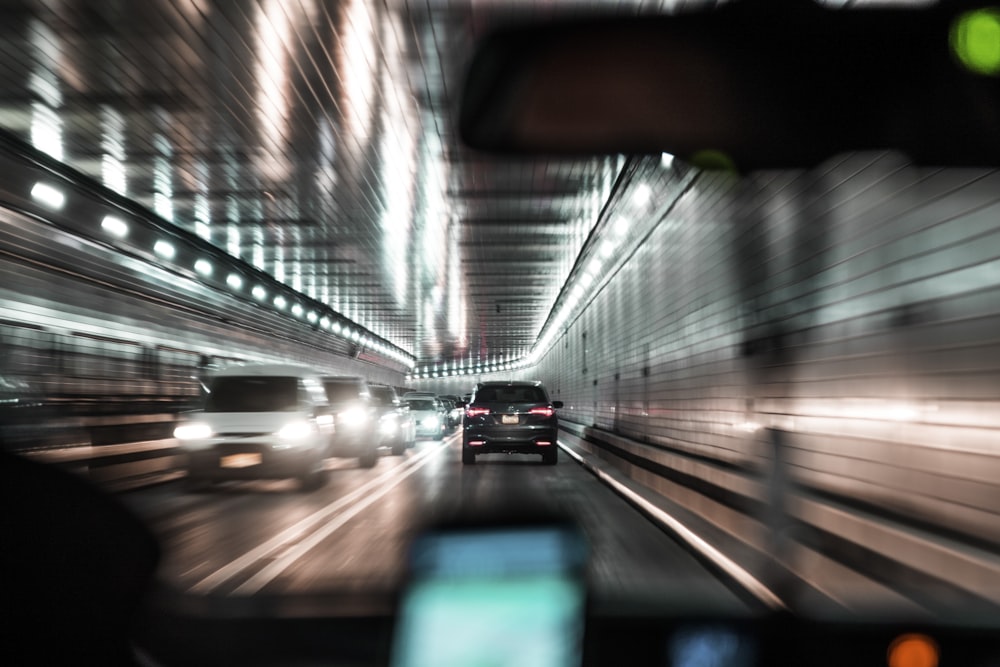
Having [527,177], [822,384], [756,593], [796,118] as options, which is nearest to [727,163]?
[796,118]

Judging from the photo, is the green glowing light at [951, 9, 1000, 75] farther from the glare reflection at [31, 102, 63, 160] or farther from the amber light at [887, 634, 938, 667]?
the glare reflection at [31, 102, 63, 160]

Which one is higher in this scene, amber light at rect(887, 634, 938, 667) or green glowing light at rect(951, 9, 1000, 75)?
green glowing light at rect(951, 9, 1000, 75)

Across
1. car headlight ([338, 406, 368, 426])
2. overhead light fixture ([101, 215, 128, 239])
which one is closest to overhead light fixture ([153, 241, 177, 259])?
overhead light fixture ([101, 215, 128, 239])

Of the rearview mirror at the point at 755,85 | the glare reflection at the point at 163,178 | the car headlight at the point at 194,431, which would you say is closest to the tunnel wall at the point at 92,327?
the car headlight at the point at 194,431

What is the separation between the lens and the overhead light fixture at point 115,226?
1844 centimetres

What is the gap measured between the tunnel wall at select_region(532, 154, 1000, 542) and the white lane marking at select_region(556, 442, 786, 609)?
33.9 inches

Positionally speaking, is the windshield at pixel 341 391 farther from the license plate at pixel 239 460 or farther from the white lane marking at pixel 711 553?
the white lane marking at pixel 711 553

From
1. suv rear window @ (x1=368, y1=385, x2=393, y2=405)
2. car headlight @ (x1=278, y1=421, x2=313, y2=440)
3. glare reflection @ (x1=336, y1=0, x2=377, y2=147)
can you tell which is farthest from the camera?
suv rear window @ (x1=368, y1=385, x2=393, y2=405)

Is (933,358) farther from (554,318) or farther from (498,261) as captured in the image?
(554,318)

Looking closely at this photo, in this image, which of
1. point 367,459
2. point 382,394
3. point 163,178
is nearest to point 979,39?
point 163,178

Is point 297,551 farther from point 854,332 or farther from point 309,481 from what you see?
point 309,481

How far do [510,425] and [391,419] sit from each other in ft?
17.4

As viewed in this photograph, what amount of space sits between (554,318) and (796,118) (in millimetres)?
41471

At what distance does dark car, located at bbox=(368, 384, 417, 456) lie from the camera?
2445 centimetres
